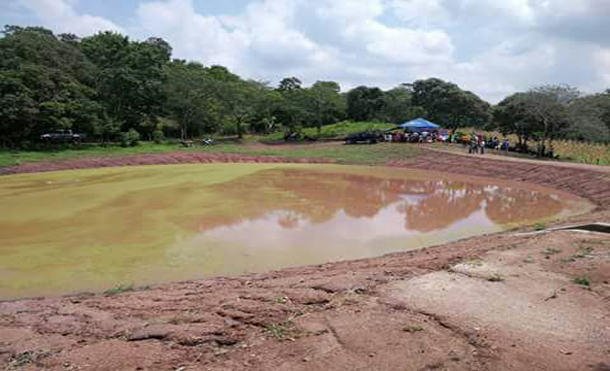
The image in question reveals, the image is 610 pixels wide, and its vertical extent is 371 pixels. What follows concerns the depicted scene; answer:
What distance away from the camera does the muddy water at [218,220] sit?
7598 mm

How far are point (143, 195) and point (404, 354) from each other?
14014 mm

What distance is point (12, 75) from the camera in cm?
2625

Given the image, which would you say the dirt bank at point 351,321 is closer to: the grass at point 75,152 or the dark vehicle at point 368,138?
the grass at point 75,152

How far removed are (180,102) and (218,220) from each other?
27.0m

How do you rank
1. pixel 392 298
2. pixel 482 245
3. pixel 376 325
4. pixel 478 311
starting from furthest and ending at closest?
pixel 482 245, pixel 392 298, pixel 478 311, pixel 376 325

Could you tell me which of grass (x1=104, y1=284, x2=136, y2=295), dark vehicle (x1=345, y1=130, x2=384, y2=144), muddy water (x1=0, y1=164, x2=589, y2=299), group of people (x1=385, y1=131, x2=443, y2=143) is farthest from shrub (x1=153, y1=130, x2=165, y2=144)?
grass (x1=104, y1=284, x2=136, y2=295)

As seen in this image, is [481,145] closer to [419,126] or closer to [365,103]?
[419,126]

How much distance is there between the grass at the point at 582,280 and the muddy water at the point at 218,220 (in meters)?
3.88

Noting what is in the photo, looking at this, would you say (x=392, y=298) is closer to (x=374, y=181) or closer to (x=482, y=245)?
(x=482, y=245)

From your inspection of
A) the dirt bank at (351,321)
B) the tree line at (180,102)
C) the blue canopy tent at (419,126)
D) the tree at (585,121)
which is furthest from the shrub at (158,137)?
the dirt bank at (351,321)

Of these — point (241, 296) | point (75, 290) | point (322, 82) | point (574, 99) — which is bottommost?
point (75, 290)

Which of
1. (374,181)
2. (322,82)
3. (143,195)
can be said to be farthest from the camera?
(322,82)

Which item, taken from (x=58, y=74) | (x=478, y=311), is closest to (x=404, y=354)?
(x=478, y=311)

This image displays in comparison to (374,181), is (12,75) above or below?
above
